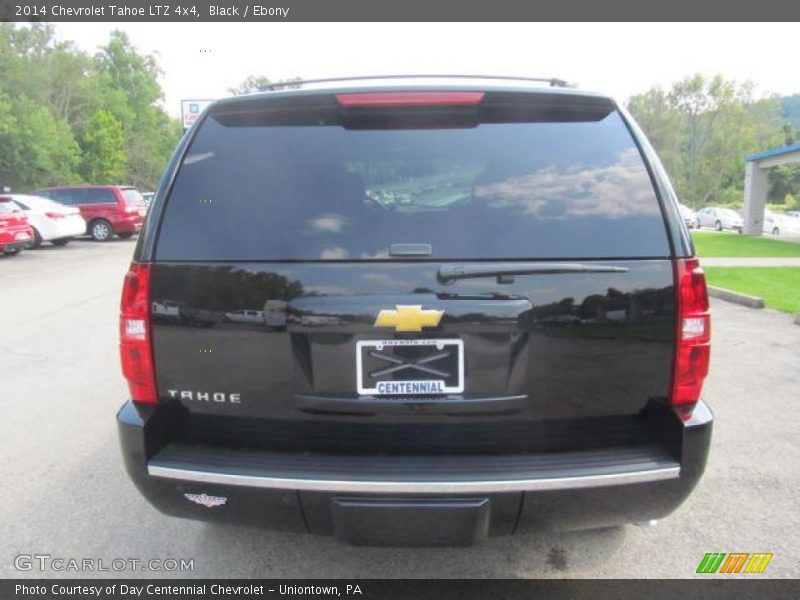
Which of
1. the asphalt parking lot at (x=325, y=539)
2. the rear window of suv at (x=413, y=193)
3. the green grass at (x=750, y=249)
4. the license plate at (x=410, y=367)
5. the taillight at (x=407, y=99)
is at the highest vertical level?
the taillight at (x=407, y=99)

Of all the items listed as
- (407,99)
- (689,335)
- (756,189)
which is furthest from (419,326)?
(756,189)

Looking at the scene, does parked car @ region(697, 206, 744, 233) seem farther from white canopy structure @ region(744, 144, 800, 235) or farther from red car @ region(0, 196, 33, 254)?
red car @ region(0, 196, 33, 254)

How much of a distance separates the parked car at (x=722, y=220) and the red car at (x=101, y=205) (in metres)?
31.4

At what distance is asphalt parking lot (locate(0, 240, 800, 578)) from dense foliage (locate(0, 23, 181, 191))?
39.7 metres

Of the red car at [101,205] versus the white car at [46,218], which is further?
the red car at [101,205]

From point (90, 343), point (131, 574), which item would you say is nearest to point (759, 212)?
point (90, 343)

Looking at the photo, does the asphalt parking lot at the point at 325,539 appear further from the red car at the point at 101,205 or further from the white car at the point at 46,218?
the red car at the point at 101,205

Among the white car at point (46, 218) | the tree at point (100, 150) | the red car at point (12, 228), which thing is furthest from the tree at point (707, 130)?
the red car at point (12, 228)

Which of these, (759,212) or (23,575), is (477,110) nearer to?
(23,575)

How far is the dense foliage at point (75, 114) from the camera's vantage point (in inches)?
1492

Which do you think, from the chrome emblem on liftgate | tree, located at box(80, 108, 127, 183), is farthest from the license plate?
tree, located at box(80, 108, 127, 183)

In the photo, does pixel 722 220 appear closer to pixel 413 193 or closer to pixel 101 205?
pixel 101 205

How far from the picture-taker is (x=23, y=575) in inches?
103

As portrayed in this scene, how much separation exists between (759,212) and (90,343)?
27514 mm
